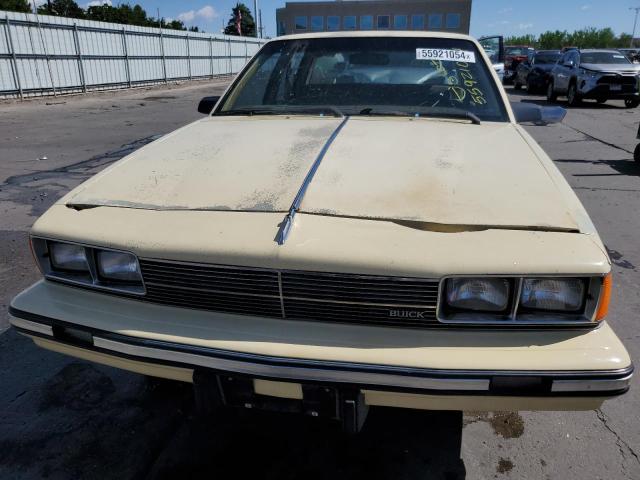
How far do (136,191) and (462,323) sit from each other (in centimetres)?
134

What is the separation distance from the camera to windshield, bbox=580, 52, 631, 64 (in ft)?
48.1

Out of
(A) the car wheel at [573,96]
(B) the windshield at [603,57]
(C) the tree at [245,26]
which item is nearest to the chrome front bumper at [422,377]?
(A) the car wheel at [573,96]

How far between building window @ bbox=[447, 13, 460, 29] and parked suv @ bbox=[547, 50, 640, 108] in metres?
16.4

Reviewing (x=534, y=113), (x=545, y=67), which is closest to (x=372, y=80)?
(x=534, y=113)

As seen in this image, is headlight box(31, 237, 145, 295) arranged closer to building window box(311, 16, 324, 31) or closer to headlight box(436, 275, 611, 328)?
headlight box(436, 275, 611, 328)

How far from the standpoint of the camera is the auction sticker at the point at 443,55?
10.3 feet

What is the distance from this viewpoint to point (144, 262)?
1.76 meters

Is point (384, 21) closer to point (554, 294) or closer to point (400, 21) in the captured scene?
point (400, 21)

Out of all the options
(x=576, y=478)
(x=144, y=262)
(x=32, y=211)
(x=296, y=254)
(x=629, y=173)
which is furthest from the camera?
(x=629, y=173)

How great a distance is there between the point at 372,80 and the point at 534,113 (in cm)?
102

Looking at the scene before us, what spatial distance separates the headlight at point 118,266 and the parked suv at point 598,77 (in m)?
15.5

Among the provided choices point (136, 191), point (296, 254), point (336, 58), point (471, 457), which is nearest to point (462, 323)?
point (296, 254)

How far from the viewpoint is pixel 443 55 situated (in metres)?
3.15

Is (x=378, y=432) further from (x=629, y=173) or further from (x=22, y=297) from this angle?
(x=629, y=173)
